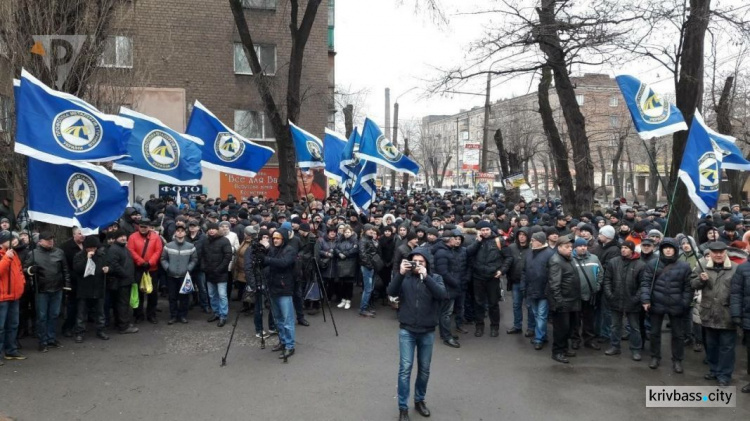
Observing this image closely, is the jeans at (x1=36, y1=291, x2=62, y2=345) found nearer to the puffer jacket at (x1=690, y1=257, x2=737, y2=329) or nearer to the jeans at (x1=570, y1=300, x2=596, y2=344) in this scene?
the jeans at (x1=570, y1=300, x2=596, y2=344)

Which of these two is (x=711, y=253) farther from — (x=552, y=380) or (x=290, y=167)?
(x=290, y=167)

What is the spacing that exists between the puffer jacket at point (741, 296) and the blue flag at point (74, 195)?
802 centimetres

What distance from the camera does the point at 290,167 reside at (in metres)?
20.1

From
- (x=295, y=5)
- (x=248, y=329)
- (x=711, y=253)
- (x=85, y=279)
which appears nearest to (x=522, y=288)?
(x=711, y=253)

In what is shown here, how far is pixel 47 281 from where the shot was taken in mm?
8219

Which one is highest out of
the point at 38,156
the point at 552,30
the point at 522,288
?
the point at 552,30

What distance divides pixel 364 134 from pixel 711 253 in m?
7.67

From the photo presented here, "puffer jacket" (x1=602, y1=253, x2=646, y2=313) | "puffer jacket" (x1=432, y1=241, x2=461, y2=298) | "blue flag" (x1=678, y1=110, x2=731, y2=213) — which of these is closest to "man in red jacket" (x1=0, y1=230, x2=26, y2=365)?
"puffer jacket" (x1=432, y1=241, x2=461, y2=298)

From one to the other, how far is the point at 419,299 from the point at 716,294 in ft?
13.5

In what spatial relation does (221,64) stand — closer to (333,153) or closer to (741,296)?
(333,153)

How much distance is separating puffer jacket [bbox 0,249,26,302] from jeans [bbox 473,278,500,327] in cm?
676

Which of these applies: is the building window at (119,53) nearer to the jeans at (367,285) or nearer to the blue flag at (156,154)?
the blue flag at (156,154)

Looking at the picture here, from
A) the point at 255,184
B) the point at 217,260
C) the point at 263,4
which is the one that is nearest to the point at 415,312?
the point at 217,260

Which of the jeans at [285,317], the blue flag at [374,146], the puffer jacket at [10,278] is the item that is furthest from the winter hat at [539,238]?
the puffer jacket at [10,278]
